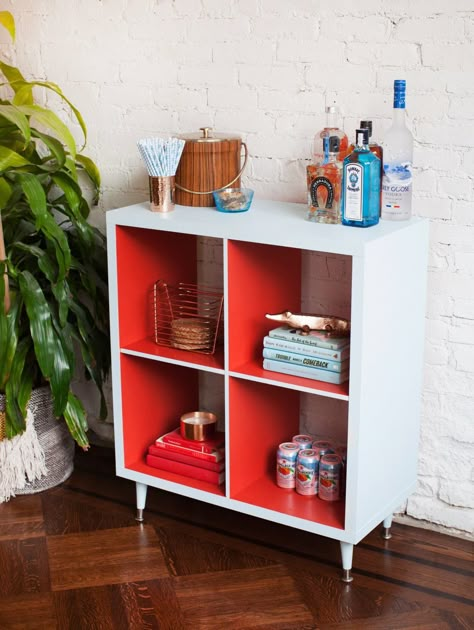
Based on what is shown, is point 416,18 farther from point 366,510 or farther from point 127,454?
point 127,454

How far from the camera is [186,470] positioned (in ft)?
8.93

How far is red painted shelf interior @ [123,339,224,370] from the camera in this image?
8.40 ft

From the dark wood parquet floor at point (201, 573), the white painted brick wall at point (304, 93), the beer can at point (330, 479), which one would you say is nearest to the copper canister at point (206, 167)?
the white painted brick wall at point (304, 93)

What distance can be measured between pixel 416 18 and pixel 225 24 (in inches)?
23.5

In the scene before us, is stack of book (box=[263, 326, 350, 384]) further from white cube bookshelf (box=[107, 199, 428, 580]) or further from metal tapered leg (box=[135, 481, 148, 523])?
metal tapered leg (box=[135, 481, 148, 523])

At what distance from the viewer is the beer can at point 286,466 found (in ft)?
8.54

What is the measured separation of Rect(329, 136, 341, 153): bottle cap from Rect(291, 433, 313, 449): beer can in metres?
0.84

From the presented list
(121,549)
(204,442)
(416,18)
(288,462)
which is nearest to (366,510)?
(288,462)

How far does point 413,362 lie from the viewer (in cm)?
254

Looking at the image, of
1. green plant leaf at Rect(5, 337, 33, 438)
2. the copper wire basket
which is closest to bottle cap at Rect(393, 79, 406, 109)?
the copper wire basket

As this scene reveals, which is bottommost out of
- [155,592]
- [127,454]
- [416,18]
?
[155,592]

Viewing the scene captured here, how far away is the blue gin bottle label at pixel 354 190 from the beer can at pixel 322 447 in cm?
70

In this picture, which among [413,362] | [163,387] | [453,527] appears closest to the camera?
[413,362]

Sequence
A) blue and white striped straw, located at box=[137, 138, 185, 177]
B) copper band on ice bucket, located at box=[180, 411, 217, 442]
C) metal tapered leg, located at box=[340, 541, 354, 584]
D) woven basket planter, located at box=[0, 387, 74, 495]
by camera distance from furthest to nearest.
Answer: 1. woven basket planter, located at box=[0, 387, 74, 495]
2. copper band on ice bucket, located at box=[180, 411, 217, 442]
3. blue and white striped straw, located at box=[137, 138, 185, 177]
4. metal tapered leg, located at box=[340, 541, 354, 584]
